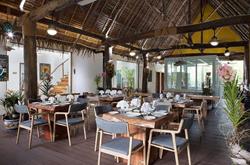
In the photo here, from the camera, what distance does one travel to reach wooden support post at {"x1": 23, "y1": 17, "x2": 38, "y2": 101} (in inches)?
192

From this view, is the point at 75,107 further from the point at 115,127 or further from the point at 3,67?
the point at 3,67

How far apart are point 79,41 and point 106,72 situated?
1720mm

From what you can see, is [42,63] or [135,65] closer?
[42,63]

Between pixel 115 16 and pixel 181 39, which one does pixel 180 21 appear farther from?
pixel 115 16

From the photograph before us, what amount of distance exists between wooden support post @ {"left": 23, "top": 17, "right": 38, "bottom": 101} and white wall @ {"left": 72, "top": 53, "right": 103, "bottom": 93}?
381 centimetres

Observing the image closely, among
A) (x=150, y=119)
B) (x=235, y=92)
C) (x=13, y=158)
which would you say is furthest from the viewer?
(x=13, y=158)

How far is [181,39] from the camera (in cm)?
1144

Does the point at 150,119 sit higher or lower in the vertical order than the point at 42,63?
lower

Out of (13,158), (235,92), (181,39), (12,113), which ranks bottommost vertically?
(13,158)

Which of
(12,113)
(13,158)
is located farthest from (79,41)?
(13,158)

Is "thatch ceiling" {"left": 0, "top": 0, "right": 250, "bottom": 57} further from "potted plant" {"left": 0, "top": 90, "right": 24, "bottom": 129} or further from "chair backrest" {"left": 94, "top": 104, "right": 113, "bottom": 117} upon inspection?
"chair backrest" {"left": 94, "top": 104, "right": 113, "bottom": 117}

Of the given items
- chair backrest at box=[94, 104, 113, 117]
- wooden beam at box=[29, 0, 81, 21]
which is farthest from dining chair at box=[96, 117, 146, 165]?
wooden beam at box=[29, 0, 81, 21]

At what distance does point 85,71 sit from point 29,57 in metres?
4.52

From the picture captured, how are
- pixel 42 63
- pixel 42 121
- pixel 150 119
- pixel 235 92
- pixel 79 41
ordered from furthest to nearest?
pixel 42 63 → pixel 79 41 → pixel 42 121 → pixel 150 119 → pixel 235 92
